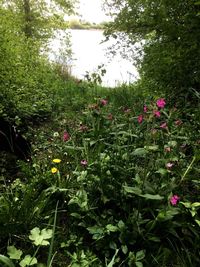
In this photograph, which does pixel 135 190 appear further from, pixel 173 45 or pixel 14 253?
pixel 173 45

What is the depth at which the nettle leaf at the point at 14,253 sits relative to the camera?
73.6 inches

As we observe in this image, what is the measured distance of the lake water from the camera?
703 centimetres

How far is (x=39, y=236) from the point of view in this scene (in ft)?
6.48

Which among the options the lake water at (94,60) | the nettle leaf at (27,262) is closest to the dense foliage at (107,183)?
the nettle leaf at (27,262)

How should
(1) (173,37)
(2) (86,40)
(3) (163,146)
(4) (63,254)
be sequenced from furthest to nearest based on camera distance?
(2) (86,40) → (1) (173,37) → (3) (163,146) → (4) (63,254)

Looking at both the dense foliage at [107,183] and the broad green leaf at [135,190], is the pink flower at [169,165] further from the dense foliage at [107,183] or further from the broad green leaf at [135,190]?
the broad green leaf at [135,190]

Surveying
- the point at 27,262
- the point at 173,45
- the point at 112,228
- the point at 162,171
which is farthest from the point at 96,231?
the point at 173,45

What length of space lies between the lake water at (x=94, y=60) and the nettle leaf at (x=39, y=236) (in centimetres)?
330

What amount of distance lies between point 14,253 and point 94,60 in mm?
11065

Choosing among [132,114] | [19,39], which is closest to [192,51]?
[132,114]

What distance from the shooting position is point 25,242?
2.10 meters

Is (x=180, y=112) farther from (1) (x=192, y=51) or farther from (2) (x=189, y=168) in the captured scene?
(2) (x=189, y=168)

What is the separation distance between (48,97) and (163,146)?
10.9 feet

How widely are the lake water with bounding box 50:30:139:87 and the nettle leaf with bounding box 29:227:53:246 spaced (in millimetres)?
3297
